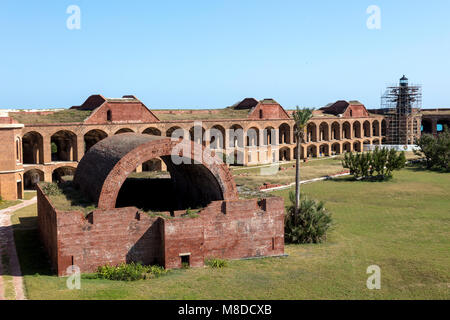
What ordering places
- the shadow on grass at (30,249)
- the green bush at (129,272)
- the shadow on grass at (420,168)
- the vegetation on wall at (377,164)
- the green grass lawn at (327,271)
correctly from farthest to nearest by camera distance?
the shadow on grass at (420,168) < the vegetation on wall at (377,164) < the shadow on grass at (30,249) < the green bush at (129,272) < the green grass lawn at (327,271)

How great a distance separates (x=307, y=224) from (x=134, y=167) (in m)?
8.80

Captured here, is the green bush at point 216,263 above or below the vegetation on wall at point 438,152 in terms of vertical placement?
below

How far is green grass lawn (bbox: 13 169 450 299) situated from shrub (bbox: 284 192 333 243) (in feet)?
2.31

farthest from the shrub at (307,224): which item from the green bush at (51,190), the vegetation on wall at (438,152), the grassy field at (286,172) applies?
the vegetation on wall at (438,152)

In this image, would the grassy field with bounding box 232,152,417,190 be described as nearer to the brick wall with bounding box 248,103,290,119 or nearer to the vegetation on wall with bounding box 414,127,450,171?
the brick wall with bounding box 248,103,290,119

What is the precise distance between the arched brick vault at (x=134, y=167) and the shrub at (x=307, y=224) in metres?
4.41

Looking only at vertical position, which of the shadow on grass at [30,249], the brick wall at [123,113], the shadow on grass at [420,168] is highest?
the brick wall at [123,113]

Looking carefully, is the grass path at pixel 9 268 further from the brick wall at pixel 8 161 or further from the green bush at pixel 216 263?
the brick wall at pixel 8 161

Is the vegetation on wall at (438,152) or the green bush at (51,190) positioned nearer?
the green bush at (51,190)

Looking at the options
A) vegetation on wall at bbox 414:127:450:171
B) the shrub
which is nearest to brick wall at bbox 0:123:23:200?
the shrub

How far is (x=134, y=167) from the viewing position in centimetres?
1825

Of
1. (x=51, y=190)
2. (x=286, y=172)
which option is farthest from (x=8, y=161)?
(x=286, y=172)

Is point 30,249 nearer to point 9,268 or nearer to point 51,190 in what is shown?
point 51,190

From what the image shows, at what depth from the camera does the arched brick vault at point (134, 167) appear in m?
17.9
